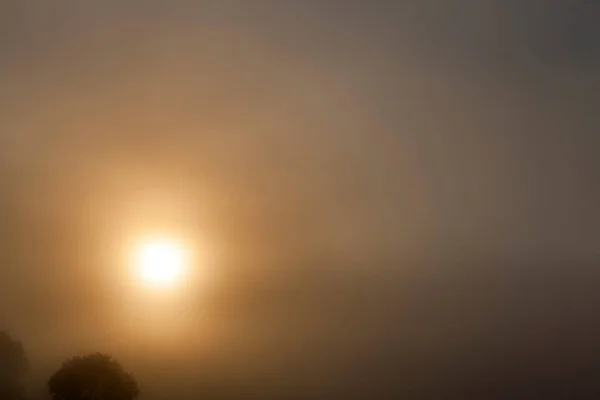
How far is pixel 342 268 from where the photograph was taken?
7.10 ft

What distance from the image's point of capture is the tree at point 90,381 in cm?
202

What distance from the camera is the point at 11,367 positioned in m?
2.04

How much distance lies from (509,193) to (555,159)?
8.1 inches

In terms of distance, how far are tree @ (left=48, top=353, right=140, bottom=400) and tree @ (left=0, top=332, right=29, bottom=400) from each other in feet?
0.32

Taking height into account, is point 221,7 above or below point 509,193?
above

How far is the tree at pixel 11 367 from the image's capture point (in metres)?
2.04

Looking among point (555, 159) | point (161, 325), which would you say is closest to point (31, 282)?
point (161, 325)

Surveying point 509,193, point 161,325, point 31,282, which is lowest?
point 161,325

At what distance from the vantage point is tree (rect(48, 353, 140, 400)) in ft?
6.63

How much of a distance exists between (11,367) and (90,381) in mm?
262

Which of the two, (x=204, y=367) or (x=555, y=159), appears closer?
(x=204, y=367)

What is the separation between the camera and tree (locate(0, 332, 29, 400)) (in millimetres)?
2037

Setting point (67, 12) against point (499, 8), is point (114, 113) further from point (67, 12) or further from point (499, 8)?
point (499, 8)

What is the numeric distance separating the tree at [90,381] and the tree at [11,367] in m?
0.10
